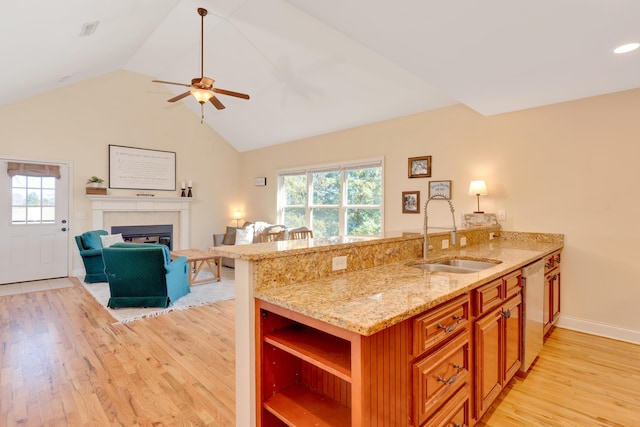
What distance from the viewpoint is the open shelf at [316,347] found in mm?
1175

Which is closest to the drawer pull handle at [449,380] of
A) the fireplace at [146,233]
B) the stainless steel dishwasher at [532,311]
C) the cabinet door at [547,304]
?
the stainless steel dishwasher at [532,311]

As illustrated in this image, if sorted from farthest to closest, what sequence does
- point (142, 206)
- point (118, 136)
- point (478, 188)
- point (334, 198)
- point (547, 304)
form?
point (142, 206), point (118, 136), point (334, 198), point (478, 188), point (547, 304)

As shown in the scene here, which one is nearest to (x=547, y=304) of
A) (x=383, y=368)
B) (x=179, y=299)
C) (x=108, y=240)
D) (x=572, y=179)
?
(x=572, y=179)

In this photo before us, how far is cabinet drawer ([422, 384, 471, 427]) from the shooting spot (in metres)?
1.42

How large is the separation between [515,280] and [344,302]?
152 centimetres

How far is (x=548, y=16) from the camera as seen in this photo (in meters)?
1.95

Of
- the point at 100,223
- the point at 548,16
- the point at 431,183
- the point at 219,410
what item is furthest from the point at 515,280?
the point at 100,223

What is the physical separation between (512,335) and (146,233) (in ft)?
21.1

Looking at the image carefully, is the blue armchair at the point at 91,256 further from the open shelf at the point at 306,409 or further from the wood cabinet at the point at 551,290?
the wood cabinet at the point at 551,290

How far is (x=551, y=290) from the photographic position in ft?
10.1

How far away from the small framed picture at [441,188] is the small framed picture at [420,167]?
0.52 ft

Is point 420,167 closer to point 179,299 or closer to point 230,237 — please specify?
point 179,299

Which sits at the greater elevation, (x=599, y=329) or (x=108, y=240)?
(x=108, y=240)

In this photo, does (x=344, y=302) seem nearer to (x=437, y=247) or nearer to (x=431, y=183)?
(x=437, y=247)
